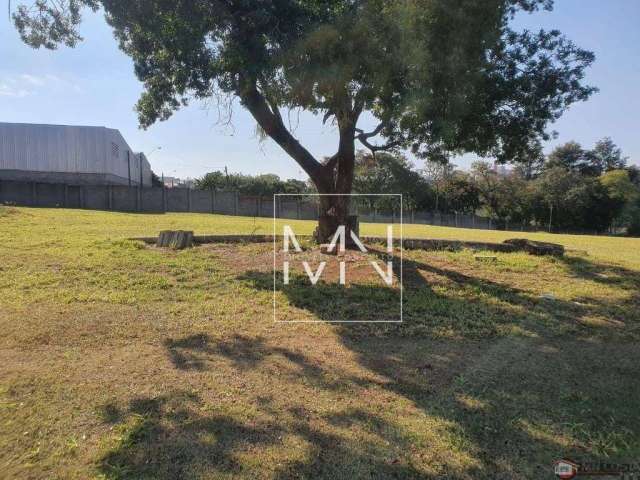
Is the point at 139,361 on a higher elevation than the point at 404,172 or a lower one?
lower

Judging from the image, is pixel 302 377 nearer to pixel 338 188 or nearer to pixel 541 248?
pixel 338 188

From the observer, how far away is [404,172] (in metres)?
33.7

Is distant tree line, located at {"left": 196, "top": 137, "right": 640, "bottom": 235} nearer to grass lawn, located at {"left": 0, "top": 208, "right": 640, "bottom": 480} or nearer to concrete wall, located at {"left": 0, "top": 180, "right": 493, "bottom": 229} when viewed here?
concrete wall, located at {"left": 0, "top": 180, "right": 493, "bottom": 229}

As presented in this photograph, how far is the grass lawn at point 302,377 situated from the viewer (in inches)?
82.8

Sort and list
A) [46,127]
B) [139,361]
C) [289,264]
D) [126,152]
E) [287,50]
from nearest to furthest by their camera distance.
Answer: [139,361] → [287,50] → [289,264] → [46,127] → [126,152]

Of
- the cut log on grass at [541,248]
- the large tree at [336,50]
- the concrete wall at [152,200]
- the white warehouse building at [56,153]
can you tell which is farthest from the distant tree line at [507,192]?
the large tree at [336,50]

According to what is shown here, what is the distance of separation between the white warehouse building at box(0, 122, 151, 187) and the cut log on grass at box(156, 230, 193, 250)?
20.3 m

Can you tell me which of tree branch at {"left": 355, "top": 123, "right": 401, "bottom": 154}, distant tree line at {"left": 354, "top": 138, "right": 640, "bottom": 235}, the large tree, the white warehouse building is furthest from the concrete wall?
the large tree

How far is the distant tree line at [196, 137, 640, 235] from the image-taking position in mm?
34219

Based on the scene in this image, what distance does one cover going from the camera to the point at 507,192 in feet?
121

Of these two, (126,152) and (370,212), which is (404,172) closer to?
(370,212)

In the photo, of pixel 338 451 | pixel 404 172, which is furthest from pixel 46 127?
pixel 338 451

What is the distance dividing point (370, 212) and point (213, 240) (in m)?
23.3

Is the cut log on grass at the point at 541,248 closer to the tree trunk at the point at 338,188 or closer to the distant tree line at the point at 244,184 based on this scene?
the tree trunk at the point at 338,188
